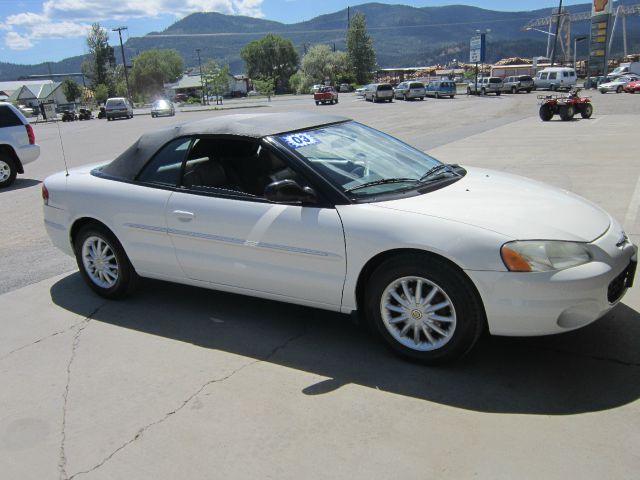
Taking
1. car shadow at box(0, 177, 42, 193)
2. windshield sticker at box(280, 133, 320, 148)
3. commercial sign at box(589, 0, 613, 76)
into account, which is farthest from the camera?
commercial sign at box(589, 0, 613, 76)

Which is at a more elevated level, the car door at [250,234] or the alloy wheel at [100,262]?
the car door at [250,234]

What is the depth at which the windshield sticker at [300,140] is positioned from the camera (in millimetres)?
4021

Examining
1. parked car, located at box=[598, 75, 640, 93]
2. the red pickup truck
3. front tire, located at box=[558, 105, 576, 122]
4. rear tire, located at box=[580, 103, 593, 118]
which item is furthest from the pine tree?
front tire, located at box=[558, 105, 576, 122]

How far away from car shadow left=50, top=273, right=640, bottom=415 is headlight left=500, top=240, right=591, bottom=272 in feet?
2.22

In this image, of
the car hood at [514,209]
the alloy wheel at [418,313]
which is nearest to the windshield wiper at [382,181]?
the car hood at [514,209]

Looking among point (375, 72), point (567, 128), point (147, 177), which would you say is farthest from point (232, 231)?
point (375, 72)

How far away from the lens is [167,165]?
14.8 feet

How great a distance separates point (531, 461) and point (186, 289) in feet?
11.0

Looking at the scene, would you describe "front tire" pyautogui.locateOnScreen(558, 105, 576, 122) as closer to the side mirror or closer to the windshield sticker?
the windshield sticker

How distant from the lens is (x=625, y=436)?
2.75 meters

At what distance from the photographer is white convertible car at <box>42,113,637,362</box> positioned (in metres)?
3.19

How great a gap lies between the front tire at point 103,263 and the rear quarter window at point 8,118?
27.4 feet

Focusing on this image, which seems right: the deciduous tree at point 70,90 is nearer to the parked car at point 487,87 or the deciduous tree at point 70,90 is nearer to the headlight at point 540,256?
the parked car at point 487,87

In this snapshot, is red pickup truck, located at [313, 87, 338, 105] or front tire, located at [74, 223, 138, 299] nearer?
front tire, located at [74, 223, 138, 299]
